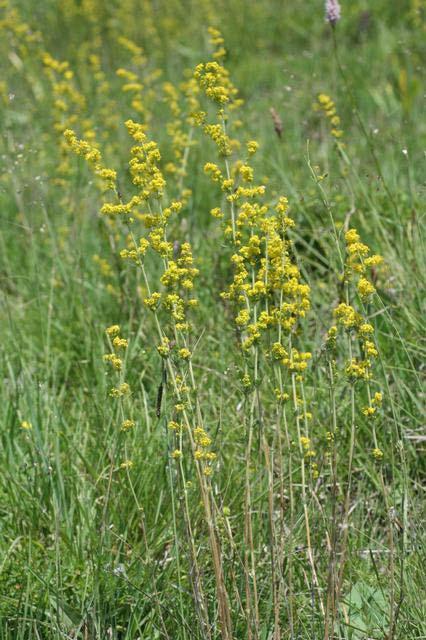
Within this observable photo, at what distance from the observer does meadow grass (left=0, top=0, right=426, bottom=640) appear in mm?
1853

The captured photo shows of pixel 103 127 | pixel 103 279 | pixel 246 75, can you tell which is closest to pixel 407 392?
pixel 103 279

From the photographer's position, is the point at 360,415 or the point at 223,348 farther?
the point at 223,348

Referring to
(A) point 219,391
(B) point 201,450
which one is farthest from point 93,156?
(A) point 219,391

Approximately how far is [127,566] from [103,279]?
1596mm

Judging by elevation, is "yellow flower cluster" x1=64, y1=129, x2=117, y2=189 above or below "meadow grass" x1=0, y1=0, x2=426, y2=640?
above

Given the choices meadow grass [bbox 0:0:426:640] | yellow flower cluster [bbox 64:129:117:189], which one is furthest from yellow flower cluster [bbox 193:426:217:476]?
yellow flower cluster [bbox 64:129:117:189]

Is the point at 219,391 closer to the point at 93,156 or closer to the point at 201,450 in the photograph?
the point at 201,450

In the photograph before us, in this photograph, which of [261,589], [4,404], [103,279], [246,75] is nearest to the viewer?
[261,589]

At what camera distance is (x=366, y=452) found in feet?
8.84

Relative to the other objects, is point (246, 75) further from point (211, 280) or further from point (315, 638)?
point (315, 638)

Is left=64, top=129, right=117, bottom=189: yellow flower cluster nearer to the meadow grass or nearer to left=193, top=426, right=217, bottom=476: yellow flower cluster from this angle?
the meadow grass

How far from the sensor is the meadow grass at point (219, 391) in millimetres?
1853

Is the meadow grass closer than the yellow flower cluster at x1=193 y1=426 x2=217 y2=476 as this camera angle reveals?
No

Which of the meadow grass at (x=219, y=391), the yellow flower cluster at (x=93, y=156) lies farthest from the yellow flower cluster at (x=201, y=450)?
the yellow flower cluster at (x=93, y=156)
